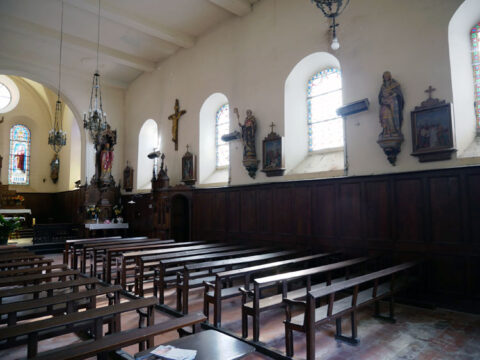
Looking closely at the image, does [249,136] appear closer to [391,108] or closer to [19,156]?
[391,108]

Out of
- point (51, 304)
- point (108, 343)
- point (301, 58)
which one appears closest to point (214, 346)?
point (108, 343)

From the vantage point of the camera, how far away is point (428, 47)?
238 inches

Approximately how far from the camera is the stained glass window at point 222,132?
10.9m

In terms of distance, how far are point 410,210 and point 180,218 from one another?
7244 millimetres

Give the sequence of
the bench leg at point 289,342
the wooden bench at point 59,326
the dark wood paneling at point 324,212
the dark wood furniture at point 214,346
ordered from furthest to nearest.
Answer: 1. the dark wood paneling at point 324,212
2. the bench leg at point 289,342
3. the wooden bench at point 59,326
4. the dark wood furniture at point 214,346

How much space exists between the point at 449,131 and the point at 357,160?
5.77 feet

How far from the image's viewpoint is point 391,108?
6254 millimetres

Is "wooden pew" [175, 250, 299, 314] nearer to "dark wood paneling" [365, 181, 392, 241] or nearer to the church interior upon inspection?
the church interior

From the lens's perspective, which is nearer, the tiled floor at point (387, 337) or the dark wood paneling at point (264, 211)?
the tiled floor at point (387, 337)

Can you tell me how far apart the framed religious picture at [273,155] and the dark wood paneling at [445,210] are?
11.4 ft

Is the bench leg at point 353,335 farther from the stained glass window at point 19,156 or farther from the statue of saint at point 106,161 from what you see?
the stained glass window at point 19,156

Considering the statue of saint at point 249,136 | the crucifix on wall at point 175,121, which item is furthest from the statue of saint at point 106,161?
the statue of saint at point 249,136

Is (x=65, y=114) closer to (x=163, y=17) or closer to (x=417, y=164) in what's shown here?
(x=163, y=17)

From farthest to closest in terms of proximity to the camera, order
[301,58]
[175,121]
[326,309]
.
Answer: [175,121], [301,58], [326,309]
